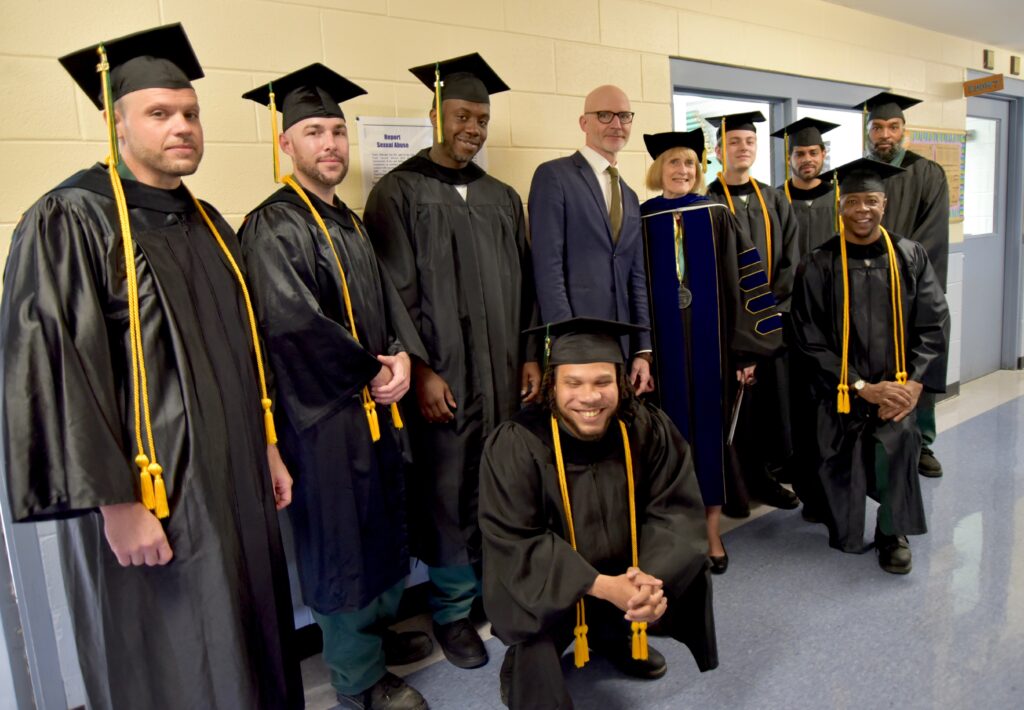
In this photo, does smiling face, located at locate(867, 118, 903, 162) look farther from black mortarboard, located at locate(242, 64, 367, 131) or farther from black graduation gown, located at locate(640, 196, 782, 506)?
black mortarboard, located at locate(242, 64, 367, 131)

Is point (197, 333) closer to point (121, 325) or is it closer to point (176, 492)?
point (121, 325)

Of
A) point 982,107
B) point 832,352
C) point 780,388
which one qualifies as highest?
point 982,107

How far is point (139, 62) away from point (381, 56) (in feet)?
3.72

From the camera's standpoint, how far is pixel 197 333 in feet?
4.84

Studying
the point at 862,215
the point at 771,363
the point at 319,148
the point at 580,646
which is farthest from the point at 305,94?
the point at 771,363

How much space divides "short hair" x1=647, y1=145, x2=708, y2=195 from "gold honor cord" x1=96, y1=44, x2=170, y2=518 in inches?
76.0

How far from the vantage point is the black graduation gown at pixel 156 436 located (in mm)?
1255

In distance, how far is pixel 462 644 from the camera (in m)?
2.23

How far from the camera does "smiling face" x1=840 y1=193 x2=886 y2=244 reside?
104 inches

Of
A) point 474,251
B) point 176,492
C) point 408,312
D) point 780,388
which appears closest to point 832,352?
point 780,388

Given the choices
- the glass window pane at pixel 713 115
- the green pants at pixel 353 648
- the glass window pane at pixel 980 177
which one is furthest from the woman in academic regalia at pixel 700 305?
the glass window pane at pixel 980 177

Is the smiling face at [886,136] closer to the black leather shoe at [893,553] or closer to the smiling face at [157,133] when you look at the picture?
the black leather shoe at [893,553]

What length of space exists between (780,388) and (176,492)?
2.69 meters

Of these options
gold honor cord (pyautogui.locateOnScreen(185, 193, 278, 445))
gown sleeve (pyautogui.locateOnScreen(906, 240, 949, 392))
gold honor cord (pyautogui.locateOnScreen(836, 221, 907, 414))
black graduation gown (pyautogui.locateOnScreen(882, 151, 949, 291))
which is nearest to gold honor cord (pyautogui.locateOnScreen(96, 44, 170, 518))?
gold honor cord (pyautogui.locateOnScreen(185, 193, 278, 445))
